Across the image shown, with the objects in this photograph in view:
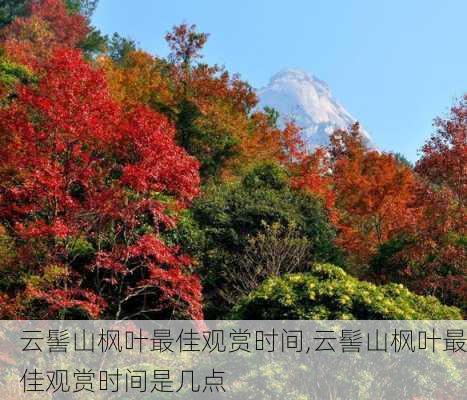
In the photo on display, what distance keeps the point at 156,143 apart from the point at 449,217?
9392mm

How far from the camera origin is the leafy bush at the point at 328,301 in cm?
861

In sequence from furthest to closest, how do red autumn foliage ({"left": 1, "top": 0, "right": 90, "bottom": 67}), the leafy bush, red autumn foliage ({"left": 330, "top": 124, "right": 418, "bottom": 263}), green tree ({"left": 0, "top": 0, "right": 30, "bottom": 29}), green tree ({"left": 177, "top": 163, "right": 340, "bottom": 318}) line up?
green tree ({"left": 0, "top": 0, "right": 30, "bottom": 29}) → red autumn foliage ({"left": 1, "top": 0, "right": 90, "bottom": 67}) → red autumn foliage ({"left": 330, "top": 124, "right": 418, "bottom": 263}) → green tree ({"left": 177, "top": 163, "right": 340, "bottom": 318}) → the leafy bush

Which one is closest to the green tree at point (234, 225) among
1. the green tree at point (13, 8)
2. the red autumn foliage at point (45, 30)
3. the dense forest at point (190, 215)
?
the dense forest at point (190, 215)

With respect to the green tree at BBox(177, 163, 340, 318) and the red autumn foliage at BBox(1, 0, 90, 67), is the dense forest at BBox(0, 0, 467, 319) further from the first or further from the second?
the red autumn foliage at BBox(1, 0, 90, 67)

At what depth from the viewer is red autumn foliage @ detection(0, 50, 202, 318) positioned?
1254 cm

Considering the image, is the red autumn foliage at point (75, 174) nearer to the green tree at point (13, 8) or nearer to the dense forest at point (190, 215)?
the dense forest at point (190, 215)

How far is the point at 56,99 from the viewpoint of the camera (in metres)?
12.9

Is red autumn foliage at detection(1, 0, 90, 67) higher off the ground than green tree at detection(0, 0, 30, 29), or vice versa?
green tree at detection(0, 0, 30, 29)

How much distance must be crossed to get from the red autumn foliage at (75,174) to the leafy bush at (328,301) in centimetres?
447

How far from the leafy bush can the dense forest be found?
0.09 feet

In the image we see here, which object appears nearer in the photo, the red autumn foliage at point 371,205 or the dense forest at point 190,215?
the dense forest at point 190,215

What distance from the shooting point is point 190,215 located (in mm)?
18078

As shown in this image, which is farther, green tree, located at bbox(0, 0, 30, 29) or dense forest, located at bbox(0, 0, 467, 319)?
green tree, located at bbox(0, 0, 30, 29)

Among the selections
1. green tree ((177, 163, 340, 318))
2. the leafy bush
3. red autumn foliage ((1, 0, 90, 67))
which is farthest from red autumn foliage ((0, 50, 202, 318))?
red autumn foliage ((1, 0, 90, 67))
